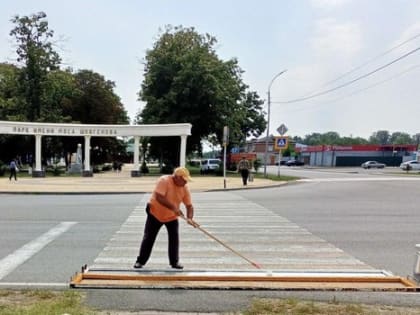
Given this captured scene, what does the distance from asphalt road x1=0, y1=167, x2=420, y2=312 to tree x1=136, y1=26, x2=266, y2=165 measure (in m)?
26.5

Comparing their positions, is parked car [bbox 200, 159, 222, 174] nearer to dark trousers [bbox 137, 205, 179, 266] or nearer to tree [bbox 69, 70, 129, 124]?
tree [bbox 69, 70, 129, 124]

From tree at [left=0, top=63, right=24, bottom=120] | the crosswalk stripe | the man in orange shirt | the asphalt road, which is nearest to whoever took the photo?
the asphalt road

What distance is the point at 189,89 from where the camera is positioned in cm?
4241

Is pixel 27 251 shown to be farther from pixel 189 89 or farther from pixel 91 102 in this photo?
pixel 91 102

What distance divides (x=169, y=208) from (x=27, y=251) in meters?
3.19

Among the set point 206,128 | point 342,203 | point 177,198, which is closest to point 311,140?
point 206,128

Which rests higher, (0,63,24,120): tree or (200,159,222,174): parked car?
(0,63,24,120): tree

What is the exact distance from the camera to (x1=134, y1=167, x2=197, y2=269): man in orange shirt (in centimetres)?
614

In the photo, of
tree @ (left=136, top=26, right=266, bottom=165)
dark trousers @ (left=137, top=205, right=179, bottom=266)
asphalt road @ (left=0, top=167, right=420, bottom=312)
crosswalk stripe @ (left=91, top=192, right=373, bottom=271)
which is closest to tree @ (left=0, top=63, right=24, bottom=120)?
tree @ (left=136, top=26, right=266, bottom=165)

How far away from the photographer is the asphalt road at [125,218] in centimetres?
521

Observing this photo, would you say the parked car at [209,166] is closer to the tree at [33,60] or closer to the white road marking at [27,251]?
the tree at [33,60]

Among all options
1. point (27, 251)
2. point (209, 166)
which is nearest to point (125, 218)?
point (27, 251)

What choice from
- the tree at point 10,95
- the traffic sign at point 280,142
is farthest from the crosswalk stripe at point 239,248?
the tree at point 10,95

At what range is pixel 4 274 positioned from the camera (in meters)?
6.28
